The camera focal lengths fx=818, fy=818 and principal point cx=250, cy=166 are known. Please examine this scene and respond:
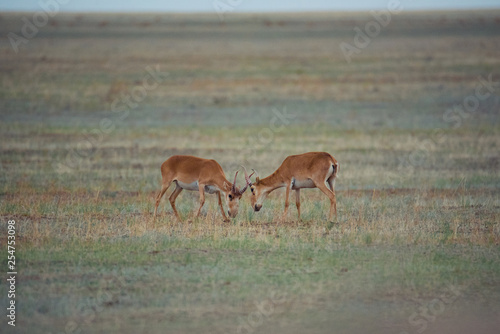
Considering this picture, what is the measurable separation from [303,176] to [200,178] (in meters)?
1.88

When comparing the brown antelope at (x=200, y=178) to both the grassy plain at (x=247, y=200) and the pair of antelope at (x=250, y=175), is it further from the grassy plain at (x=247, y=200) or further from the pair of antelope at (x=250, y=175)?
the grassy plain at (x=247, y=200)

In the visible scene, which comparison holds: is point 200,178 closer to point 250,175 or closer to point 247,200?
point 250,175

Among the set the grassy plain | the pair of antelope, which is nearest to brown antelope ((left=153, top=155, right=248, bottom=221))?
the pair of antelope

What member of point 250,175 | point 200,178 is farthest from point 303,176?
point 200,178

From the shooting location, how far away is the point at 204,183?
1480 centimetres

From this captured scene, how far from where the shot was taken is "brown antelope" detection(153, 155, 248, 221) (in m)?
14.6

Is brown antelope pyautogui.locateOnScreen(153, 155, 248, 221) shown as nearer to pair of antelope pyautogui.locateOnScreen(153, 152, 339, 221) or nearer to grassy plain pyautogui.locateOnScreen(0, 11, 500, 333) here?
pair of antelope pyautogui.locateOnScreen(153, 152, 339, 221)

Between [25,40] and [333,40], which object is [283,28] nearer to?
[333,40]

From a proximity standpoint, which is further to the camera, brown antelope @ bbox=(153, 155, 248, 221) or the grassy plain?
brown antelope @ bbox=(153, 155, 248, 221)

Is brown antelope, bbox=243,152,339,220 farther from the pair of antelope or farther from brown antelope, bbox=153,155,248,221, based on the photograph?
brown antelope, bbox=153,155,248,221

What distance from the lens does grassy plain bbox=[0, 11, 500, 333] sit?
998 cm

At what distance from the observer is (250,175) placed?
14719 mm

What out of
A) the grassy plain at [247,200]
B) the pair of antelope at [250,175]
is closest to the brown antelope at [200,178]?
the pair of antelope at [250,175]

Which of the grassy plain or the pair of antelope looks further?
the pair of antelope
